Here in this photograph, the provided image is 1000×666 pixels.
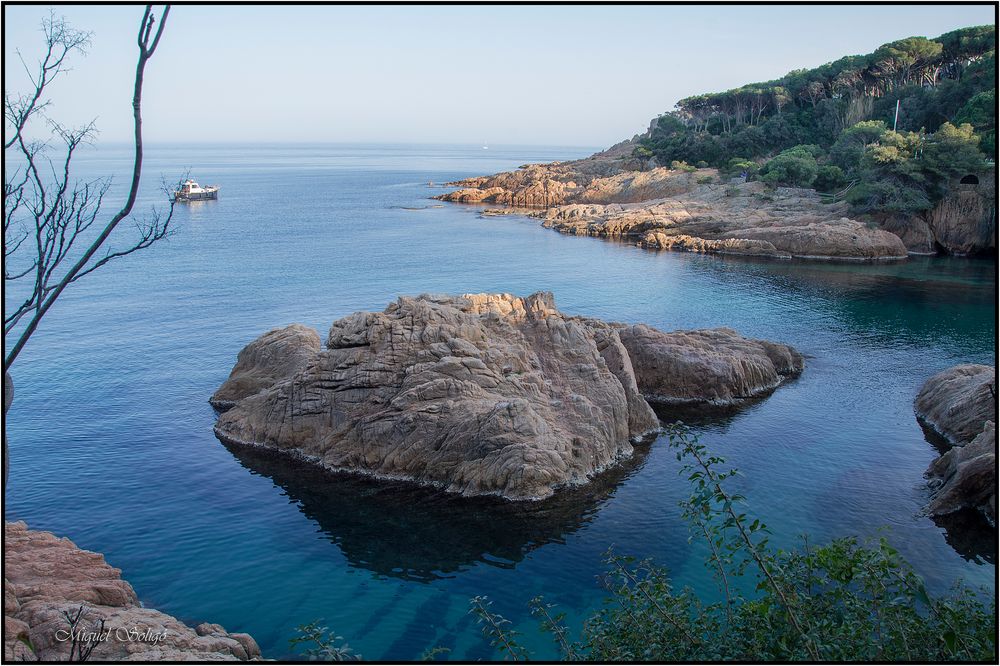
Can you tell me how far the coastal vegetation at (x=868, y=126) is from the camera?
77.2 metres

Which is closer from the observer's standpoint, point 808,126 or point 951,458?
point 951,458

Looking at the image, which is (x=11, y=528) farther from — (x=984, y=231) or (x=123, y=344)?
(x=984, y=231)

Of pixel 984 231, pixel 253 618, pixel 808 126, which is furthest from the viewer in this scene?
pixel 808 126

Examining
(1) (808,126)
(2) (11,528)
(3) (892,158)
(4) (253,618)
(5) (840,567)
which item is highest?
(1) (808,126)

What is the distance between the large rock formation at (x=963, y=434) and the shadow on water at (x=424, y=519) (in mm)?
10982

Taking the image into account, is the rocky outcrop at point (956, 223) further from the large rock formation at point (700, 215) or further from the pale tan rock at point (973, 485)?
the pale tan rock at point (973, 485)

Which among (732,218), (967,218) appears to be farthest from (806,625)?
(732,218)

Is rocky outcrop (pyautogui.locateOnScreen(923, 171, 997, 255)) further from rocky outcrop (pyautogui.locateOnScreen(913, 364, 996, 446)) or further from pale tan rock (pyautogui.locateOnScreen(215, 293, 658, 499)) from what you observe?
pale tan rock (pyautogui.locateOnScreen(215, 293, 658, 499))

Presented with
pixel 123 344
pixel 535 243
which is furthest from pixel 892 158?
pixel 123 344

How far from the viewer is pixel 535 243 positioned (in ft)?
293

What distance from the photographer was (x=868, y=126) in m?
93.1

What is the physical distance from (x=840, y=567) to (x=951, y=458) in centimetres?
2162

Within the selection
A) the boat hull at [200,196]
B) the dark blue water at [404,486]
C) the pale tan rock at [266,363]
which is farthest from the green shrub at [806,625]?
the boat hull at [200,196]

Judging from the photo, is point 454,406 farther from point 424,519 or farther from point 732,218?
point 732,218
